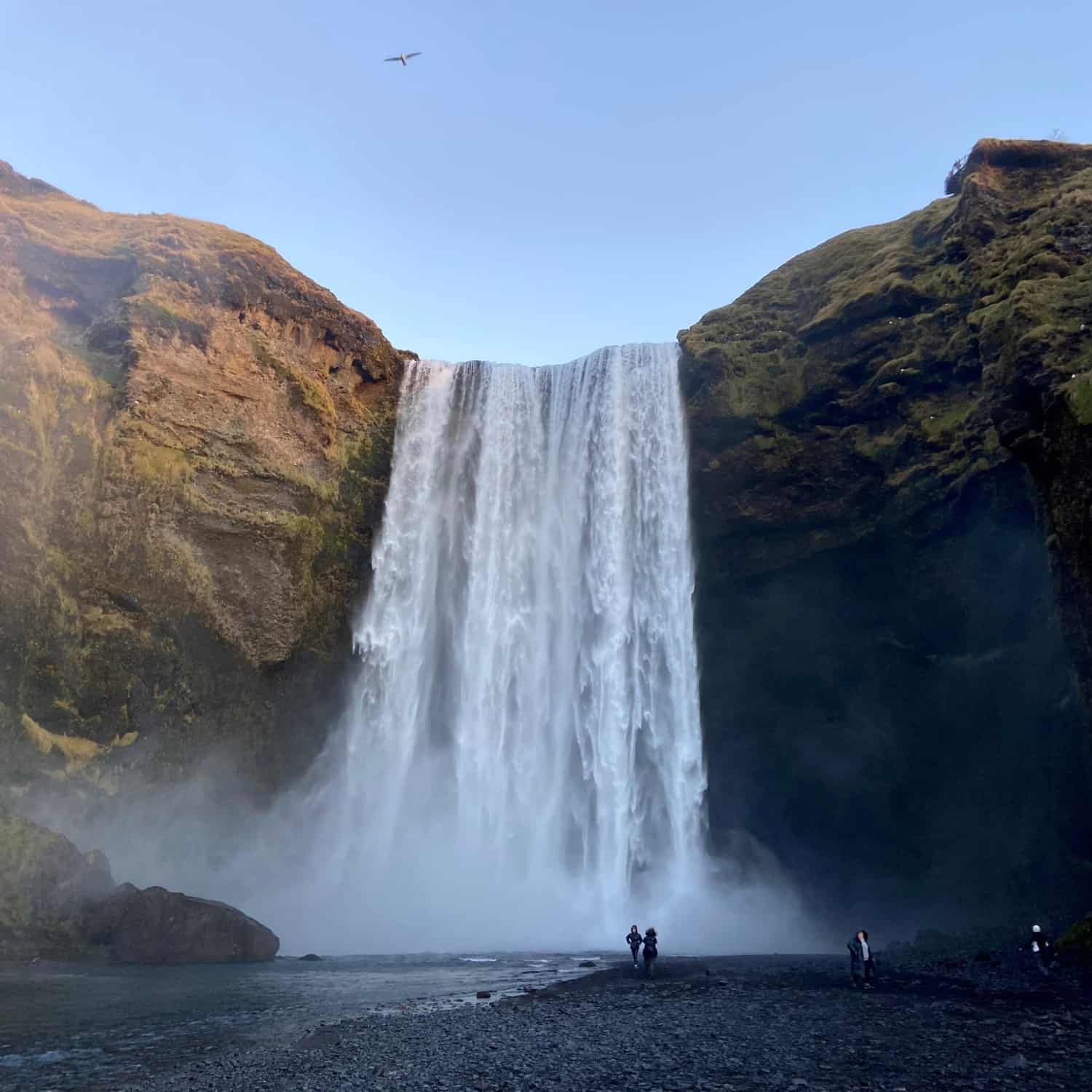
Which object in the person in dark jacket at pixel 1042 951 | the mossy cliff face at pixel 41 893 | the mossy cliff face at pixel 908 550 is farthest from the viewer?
the mossy cliff face at pixel 908 550

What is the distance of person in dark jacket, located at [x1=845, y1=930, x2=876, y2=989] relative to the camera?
17.0 m

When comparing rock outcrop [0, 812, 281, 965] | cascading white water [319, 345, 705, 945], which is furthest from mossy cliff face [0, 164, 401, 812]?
rock outcrop [0, 812, 281, 965]

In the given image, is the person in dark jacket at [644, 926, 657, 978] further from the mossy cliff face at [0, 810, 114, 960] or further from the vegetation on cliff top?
the vegetation on cliff top

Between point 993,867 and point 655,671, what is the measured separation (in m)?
12.5

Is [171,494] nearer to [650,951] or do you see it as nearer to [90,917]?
[90,917]

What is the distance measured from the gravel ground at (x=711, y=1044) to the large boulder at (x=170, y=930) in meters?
11.3

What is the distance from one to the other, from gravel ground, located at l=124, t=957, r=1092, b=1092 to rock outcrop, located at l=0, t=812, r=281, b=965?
451 inches

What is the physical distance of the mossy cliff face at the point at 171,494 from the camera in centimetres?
2777

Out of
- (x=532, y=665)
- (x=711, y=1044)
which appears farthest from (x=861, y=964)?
(x=532, y=665)

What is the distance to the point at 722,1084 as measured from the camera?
9672 millimetres

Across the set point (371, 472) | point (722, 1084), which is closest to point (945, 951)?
point (722, 1084)

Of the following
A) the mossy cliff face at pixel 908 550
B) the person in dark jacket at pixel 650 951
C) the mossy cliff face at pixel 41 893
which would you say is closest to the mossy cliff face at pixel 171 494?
the mossy cliff face at pixel 41 893

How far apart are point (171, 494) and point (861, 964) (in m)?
25.9

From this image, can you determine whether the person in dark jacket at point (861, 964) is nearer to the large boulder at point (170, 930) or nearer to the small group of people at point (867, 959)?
the small group of people at point (867, 959)
